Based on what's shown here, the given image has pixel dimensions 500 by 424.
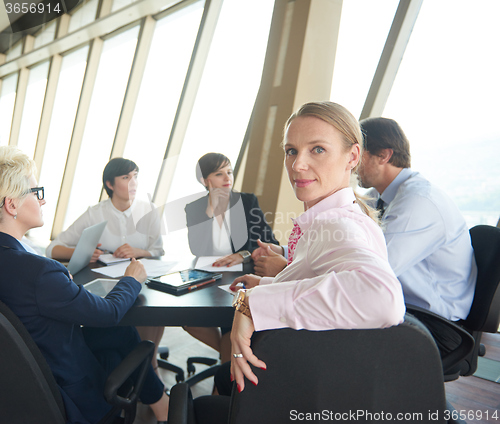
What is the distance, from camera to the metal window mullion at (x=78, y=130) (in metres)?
6.05

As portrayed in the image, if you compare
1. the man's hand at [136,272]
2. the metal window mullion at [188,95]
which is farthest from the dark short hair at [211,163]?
the metal window mullion at [188,95]

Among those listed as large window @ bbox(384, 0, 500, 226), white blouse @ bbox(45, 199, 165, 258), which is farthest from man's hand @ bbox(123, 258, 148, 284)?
large window @ bbox(384, 0, 500, 226)

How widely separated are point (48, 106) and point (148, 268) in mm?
6888

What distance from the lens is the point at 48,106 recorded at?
23.3 ft

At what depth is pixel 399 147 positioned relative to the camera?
1779mm

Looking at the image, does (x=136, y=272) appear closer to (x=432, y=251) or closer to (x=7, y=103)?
(x=432, y=251)

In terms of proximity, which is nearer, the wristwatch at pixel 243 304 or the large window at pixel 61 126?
the wristwatch at pixel 243 304

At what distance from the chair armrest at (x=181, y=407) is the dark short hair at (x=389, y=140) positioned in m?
1.48

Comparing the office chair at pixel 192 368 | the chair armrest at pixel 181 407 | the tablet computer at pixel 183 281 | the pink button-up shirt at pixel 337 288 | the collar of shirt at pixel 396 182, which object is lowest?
the office chair at pixel 192 368

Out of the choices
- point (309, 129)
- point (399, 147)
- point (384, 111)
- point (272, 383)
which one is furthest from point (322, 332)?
point (384, 111)

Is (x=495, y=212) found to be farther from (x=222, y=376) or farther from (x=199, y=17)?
(x=199, y=17)

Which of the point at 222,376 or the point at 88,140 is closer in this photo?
the point at 222,376

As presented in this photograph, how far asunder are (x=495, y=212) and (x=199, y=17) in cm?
415

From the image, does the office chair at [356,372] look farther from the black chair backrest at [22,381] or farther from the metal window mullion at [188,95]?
the metal window mullion at [188,95]
